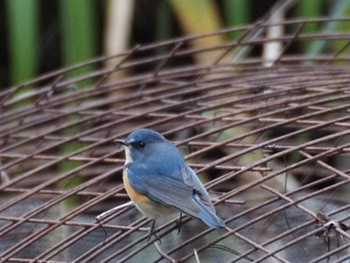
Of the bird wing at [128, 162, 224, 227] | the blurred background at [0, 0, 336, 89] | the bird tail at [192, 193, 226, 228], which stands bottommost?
the bird tail at [192, 193, 226, 228]

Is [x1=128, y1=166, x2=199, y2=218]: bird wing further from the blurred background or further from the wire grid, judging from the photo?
the blurred background

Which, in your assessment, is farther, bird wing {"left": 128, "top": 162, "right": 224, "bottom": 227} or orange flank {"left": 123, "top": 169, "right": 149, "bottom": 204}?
orange flank {"left": 123, "top": 169, "right": 149, "bottom": 204}

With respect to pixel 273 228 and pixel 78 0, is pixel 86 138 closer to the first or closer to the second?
pixel 273 228

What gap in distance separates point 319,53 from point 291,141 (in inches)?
Answer: 18.5

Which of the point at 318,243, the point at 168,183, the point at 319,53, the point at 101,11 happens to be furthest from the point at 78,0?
the point at 318,243

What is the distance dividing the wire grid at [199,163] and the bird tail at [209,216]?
3 centimetres

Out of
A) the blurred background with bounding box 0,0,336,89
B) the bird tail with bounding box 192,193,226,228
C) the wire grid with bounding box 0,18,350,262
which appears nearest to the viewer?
the bird tail with bounding box 192,193,226,228

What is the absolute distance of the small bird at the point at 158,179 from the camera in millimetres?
2176

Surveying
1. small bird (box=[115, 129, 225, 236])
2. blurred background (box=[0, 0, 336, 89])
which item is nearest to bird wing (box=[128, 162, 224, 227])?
small bird (box=[115, 129, 225, 236])

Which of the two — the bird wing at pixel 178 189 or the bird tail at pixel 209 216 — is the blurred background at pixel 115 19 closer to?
the bird wing at pixel 178 189

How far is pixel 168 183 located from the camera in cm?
234

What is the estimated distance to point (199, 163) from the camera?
2.83 metres

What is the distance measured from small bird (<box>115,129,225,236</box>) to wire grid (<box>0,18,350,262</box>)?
0.12 ft

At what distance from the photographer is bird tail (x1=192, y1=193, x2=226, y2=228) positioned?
2.02 meters
